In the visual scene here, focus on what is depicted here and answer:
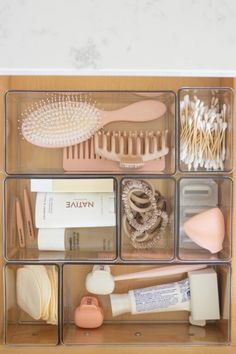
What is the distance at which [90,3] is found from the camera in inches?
41.7

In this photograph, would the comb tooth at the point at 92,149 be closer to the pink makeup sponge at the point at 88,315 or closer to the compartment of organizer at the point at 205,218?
the compartment of organizer at the point at 205,218

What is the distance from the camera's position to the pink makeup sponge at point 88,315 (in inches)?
66.8

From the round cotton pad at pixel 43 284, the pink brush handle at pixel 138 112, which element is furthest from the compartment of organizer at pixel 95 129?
the round cotton pad at pixel 43 284

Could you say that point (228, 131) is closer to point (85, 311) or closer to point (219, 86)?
point (219, 86)

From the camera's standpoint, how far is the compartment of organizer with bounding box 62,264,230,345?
1.68 metres

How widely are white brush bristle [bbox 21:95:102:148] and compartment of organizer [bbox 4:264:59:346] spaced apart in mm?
383

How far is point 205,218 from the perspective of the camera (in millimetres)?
1648

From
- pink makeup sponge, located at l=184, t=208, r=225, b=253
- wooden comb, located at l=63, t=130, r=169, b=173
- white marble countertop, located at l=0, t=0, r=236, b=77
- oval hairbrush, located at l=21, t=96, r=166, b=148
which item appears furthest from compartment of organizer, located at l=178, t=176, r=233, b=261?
white marble countertop, located at l=0, t=0, r=236, b=77

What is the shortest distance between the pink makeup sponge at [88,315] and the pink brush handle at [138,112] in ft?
1.84

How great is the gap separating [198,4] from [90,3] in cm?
21

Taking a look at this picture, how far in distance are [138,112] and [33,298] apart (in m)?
0.65

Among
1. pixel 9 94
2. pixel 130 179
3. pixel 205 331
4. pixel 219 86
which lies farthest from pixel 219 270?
pixel 9 94

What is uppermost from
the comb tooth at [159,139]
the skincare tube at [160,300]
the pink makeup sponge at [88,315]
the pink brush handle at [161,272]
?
the comb tooth at [159,139]

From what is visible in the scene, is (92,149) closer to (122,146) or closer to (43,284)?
(122,146)
